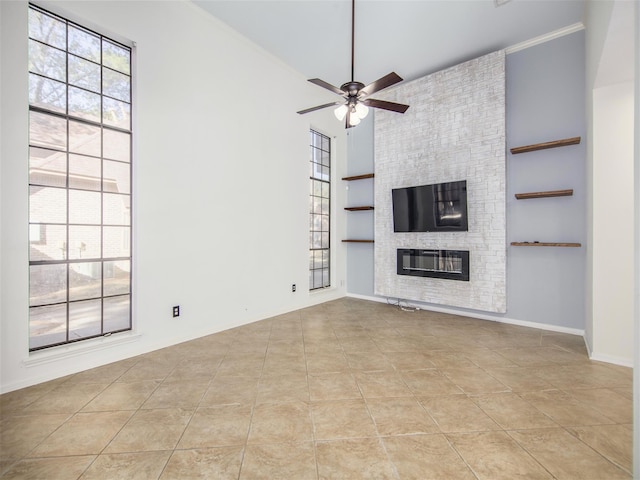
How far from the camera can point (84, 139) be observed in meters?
2.89

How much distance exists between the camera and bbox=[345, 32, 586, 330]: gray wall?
12.4 ft

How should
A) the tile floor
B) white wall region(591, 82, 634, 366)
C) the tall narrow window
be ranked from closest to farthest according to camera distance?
the tile floor → white wall region(591, 82, 634, 366) → the tall narrow window

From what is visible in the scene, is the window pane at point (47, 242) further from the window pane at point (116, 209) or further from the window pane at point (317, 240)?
the window pane at point (317, 240)

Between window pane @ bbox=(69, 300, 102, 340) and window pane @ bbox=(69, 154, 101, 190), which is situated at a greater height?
window pane @ bbox=(69, 154, 101, 190)

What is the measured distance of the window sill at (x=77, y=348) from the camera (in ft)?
8.24

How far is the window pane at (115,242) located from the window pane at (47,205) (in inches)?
14.8

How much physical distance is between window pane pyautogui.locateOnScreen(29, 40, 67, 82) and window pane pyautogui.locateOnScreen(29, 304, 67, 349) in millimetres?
2134

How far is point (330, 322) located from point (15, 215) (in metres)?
3.59

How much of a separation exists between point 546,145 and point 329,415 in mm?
4174

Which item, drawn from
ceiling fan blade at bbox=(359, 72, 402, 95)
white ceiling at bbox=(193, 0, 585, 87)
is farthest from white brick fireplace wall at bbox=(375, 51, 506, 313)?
ceiling fan blade at bbox=(359, 72, 402, 95)

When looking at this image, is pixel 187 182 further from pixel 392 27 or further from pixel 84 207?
pixel 392 27

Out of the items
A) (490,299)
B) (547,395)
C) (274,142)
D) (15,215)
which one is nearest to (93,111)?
(15,215)

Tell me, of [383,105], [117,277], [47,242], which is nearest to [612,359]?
[383,105]

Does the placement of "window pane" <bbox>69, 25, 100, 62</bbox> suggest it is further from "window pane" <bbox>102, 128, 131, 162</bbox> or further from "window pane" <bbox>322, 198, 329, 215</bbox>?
"window pane" <bbox>322, 198, 329, 215</bbox>
